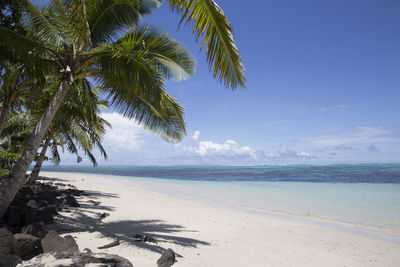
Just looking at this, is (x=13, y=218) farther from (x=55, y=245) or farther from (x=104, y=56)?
(x=104, y=56)

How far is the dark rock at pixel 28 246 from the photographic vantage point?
3109 mm

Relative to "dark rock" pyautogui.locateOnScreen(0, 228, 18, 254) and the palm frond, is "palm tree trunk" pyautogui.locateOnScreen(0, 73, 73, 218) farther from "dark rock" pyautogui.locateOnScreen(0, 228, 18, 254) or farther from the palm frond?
the palm frond

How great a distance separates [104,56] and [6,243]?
3.19 metres

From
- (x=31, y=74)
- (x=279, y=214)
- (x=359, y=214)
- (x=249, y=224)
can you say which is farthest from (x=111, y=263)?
(x=359, y=214)

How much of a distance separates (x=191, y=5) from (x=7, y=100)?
6.47m

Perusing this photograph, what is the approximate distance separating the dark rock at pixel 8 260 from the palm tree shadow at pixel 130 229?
5.70 feet

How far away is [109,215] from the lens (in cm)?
693

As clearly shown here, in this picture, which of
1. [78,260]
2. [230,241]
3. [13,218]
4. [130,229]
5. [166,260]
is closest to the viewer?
[78,260]

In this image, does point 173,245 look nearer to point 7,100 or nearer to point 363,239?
point 363,239

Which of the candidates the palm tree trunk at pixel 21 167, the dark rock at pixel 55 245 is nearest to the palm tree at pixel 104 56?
the palm tree trunk at pixel 21 167

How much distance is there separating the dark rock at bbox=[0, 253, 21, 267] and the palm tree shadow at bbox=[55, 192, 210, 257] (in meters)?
1.74

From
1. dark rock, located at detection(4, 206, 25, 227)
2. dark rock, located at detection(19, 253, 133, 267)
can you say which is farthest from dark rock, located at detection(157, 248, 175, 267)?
dark rock, located at detection(4, 206, 25, 227)

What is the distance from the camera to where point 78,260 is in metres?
3.01

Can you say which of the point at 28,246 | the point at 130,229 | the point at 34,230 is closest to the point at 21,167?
the point at 34,230
